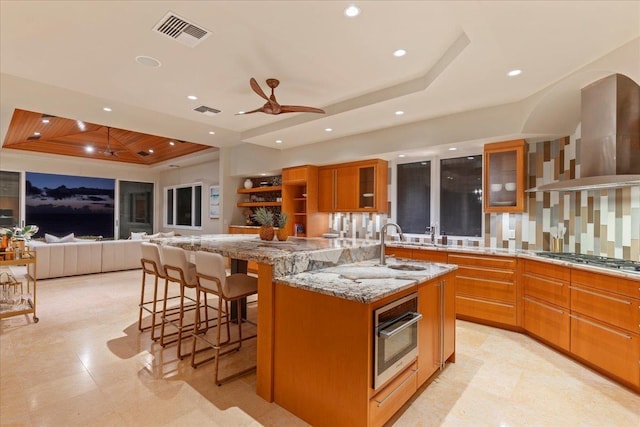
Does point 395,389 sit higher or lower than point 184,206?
lower

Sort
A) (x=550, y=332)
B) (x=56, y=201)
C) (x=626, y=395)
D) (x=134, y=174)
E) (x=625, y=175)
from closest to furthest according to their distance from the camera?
(x=626, y=395) < (x=625, y=175) < (x=550, y=332) < (x=56, y=201) < (x=134, y=174)

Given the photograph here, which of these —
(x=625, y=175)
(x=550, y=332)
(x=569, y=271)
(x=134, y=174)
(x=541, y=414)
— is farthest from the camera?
(x=134, y=174)

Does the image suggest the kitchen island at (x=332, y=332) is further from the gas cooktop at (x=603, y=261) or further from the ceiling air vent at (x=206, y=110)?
the ceiling air vent at (x=206, y=110)

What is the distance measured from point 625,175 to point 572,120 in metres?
1.19

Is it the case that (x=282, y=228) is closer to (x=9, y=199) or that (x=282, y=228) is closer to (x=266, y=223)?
(x=266, y=223)

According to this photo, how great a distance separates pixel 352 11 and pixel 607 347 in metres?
3.47

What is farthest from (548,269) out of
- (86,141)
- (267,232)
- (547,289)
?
(86,141)

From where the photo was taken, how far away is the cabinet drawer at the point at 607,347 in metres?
2.45

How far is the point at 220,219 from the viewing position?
7566mm

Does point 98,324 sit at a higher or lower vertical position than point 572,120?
lower

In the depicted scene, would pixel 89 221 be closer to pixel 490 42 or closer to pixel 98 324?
pixel 98 324

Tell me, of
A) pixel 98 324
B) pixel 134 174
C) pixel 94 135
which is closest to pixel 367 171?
pixel 98 324

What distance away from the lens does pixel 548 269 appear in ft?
10.6

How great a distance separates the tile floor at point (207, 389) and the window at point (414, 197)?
2000 millimetres
